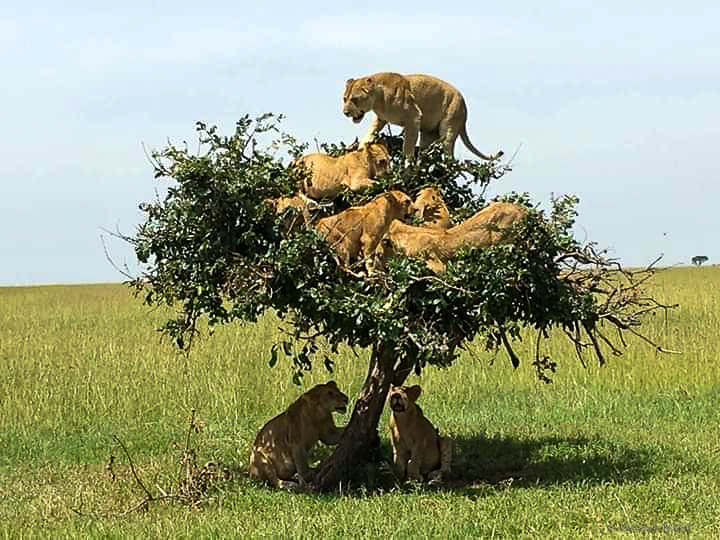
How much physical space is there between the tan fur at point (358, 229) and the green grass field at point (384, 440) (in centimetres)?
187

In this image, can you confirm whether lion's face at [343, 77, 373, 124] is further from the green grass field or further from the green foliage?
the green grass field

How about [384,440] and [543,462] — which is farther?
[384,440]

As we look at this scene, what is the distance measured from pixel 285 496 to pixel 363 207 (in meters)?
2.32

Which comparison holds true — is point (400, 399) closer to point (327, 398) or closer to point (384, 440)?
point (327, 398)

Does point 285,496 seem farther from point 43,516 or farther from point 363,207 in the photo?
point 363,207

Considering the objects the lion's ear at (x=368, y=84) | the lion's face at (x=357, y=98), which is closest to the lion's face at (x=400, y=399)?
the lion's face at (x=357, y=98)

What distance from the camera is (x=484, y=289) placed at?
24.1ft

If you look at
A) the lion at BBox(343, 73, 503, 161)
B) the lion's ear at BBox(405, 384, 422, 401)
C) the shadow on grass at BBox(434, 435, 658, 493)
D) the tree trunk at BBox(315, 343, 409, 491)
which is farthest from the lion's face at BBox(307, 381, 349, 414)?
the lion at BBox(343, 73, 503, 161)

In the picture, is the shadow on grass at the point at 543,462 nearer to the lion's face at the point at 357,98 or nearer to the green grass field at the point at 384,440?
the green grass field at the point at 384,440

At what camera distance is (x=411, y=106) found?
30.2 ft

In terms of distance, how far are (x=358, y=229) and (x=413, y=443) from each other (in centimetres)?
191

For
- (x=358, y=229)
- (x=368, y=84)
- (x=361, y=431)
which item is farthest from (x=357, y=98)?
(x=361, y=431)

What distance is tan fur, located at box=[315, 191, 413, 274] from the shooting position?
26.0 feet

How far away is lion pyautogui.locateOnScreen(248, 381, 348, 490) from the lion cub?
1.52ft
